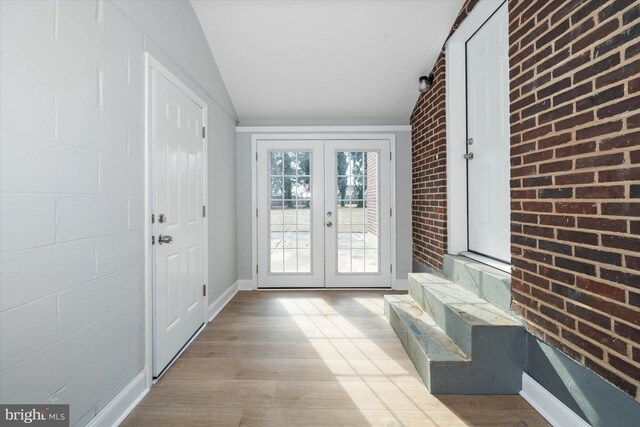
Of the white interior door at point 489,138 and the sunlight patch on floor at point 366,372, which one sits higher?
the white interior door at point 489,138

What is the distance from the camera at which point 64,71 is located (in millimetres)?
1342

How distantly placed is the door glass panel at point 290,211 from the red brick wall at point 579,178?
2586 millimetres

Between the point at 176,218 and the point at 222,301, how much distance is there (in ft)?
4.72

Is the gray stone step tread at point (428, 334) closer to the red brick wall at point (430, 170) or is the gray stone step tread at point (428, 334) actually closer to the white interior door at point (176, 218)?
the red brick wall at point (430, 170)

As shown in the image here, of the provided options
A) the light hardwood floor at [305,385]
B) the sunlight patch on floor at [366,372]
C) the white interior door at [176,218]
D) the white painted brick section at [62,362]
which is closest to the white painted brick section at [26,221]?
the white painted brick section at [62,362]

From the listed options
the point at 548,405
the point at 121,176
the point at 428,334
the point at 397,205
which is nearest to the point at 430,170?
the point at 397,205

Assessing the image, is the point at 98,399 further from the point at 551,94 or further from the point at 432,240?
the point at 432,240

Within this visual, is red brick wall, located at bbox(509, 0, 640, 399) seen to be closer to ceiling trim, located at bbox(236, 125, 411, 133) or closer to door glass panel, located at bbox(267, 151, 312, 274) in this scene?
ceiling trim, located at bbox(236, 125, 411, 133)

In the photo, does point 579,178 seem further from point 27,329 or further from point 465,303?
point 27,329

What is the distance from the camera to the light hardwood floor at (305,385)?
5.52 feet

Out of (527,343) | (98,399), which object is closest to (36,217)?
(98,399)

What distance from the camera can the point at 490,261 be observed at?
2469mm

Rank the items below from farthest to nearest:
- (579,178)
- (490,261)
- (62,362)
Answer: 1. (490,261)
2. (579,178)
3. (62,362)

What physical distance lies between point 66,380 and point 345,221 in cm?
316
